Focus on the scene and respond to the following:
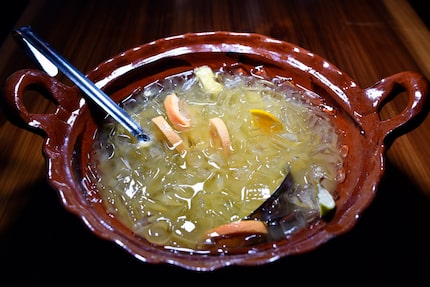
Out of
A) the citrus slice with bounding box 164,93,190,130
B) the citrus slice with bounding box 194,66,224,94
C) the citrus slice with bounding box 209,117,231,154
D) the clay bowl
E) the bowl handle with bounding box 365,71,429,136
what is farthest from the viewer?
the citrus slice with bounding box 194,66,224,94

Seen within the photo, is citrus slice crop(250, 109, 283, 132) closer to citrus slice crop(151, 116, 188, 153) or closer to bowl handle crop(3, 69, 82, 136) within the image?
citrus slice crop(151, 116, 188, 153)

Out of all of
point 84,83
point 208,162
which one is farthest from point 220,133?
point 84,83

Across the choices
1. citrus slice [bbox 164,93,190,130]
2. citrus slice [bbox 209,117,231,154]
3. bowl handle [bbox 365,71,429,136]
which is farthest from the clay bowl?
citrus slice [bbox 209,117,231,154]


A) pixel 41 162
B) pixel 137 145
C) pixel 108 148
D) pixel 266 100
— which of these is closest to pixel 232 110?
pixel 266 100

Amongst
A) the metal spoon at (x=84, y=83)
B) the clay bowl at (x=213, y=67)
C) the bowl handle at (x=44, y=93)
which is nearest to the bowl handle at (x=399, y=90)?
the clay bowl at (x=213, y=67)

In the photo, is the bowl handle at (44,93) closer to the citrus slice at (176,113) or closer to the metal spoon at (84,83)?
the metal spoon at (84,83)

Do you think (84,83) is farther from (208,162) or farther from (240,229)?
(240,229)

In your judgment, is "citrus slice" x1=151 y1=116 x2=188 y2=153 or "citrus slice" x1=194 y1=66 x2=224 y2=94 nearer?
"citrus slice" x1=151 y1=116 x2=188 y2=153

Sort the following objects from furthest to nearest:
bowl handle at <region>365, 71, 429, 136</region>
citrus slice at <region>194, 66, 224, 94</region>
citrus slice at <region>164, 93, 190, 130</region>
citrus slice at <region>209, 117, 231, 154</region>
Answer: citrus slice at <region>194, 66, 224, 94</region> < citrus slice at <region>164, 93, 190, 130</region> < citrus slice at <region>209, 117, 231, 154</region> < bowl handle at <region>365, 71, 429, 136</region>
